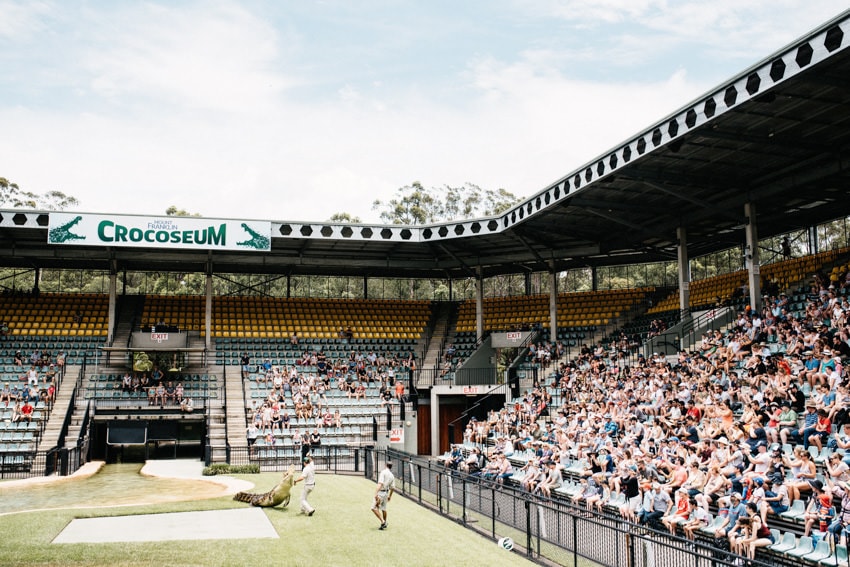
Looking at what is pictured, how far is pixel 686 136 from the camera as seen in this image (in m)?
20.2

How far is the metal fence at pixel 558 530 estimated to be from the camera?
1174cm

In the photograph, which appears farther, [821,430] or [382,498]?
[382,498]

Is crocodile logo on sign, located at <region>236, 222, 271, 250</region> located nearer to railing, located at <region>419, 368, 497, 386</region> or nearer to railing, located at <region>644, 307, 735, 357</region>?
railing, located at <region>419, 368, 497, 386</region>

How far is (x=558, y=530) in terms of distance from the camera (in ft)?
46.6

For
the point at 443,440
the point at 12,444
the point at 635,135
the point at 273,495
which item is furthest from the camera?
the point at 443,440

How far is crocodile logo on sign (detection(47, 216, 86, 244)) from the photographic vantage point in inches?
1281

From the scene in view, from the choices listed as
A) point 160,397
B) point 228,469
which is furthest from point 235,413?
point 228,469

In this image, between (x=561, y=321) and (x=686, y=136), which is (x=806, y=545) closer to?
(x=686, y=136)

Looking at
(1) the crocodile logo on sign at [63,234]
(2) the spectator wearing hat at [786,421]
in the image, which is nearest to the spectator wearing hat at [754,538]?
(2) the spectator wearing hat at [786,421]

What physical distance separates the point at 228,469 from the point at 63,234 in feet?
42.7

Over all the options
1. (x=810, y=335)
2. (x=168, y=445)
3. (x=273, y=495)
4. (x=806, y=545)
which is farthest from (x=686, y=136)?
(x=168, y=445)

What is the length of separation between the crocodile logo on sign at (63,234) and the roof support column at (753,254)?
2529cm

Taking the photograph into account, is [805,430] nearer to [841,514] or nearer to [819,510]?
[819,510]

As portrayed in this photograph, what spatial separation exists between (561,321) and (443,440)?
27.1 feet
